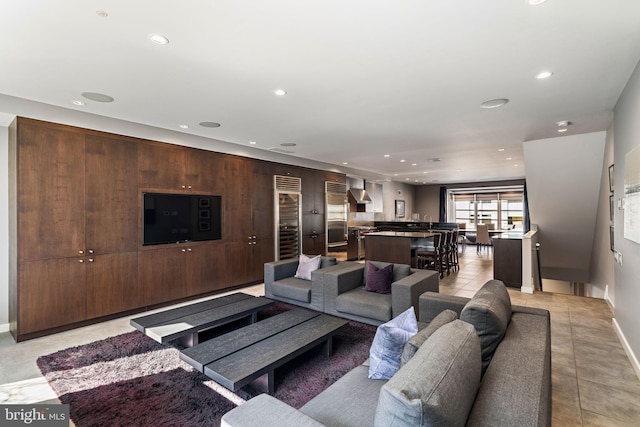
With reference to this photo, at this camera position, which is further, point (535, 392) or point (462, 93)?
point (462, 93)

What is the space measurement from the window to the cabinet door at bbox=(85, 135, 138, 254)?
1280cm

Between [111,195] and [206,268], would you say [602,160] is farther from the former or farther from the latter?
[111,195]

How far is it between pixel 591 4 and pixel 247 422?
297 cm

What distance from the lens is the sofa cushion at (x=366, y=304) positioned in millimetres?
3617

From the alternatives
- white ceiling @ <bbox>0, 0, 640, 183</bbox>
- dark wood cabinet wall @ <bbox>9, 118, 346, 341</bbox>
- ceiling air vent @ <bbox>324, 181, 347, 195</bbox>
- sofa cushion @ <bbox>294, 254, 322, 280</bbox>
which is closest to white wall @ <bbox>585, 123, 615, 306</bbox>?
white ceiling @ <bbox>0, 0, 640, 183</bbox>

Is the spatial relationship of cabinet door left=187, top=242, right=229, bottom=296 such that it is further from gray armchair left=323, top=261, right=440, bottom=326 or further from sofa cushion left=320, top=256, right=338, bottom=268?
gray armchair left=323, top=261, right=440, bottom=326

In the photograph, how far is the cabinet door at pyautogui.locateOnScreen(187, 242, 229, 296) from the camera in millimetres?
5285

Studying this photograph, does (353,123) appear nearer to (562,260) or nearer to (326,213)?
(326,213)

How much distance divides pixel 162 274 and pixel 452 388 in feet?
15.6

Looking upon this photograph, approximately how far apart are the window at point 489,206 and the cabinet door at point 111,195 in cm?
1280

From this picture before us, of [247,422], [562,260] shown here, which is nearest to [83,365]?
[247,422]

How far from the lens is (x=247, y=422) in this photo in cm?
129

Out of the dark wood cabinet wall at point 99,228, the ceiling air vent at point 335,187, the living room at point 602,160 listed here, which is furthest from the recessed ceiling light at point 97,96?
the ceiling air vent at point 335,187

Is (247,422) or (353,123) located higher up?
(353,123)
